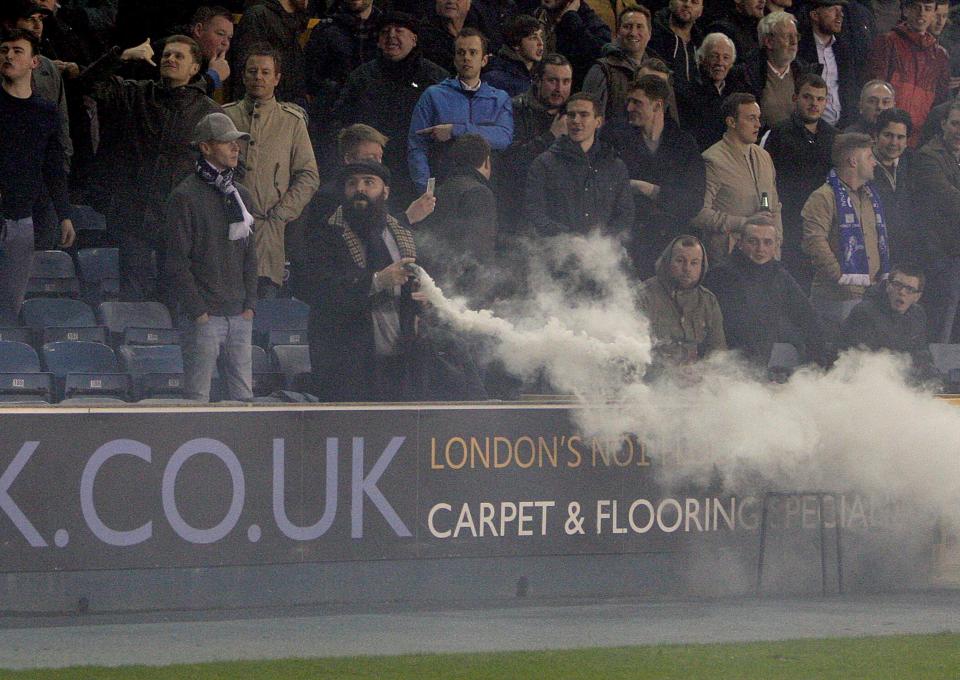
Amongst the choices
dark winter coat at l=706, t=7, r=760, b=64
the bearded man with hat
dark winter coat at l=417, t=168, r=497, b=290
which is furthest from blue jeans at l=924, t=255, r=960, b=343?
the bearded man with hat

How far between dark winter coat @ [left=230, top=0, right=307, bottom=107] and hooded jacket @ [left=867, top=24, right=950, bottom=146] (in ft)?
19.9

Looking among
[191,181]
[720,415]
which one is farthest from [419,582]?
[191,181]

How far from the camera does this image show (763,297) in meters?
13.0

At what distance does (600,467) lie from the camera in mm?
10906

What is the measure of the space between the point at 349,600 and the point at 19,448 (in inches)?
92.0

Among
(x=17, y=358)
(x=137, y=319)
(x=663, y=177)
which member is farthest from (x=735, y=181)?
(x=17, y=358)

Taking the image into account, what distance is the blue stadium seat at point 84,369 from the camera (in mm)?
11047

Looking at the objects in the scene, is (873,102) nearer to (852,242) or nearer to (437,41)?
(852,242)

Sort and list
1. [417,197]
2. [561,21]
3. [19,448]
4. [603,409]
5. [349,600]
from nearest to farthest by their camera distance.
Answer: [19,448] < [349,600] < [603,409] < [417,197] < [561,21]

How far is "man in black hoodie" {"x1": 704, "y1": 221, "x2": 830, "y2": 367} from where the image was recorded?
12820 mm

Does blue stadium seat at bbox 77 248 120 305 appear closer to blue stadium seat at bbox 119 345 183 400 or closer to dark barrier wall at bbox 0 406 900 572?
blue stadium seat at bbox 119 345 183 400

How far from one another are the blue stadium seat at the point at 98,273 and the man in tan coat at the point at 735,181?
4.92 meters

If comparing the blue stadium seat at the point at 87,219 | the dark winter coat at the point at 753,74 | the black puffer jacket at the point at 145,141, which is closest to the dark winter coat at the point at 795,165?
the dark winter coat at the point at 753,74

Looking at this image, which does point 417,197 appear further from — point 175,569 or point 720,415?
point 175,569
